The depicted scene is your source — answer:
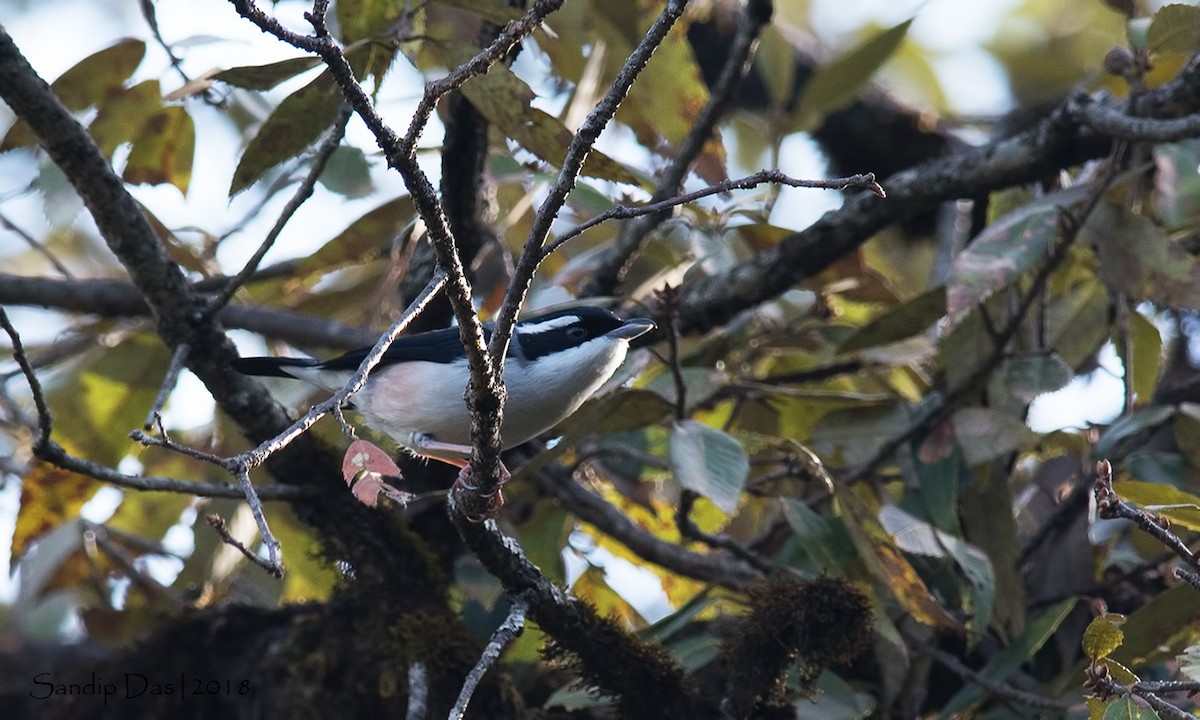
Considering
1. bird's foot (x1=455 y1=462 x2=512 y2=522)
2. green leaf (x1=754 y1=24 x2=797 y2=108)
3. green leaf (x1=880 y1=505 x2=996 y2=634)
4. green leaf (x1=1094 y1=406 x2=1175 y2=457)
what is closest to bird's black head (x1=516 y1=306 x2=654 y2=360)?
bird's foot (x1=455 y1=462 x2=512 y2=522)

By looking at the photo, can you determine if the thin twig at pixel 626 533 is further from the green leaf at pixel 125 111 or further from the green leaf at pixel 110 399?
the green leaf at pixel 125 111

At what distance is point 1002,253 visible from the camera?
171 inches

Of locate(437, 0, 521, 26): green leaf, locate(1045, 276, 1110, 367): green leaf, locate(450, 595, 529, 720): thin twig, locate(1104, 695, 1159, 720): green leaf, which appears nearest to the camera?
locate(1104, 695, 1159, 720): green leaf

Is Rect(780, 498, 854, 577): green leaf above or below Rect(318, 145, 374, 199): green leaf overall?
below

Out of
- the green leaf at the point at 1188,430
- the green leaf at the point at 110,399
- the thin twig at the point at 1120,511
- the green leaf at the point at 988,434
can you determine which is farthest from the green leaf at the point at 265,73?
the green leaf at the point at 1188,430

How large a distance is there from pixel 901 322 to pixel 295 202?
8.37 feet

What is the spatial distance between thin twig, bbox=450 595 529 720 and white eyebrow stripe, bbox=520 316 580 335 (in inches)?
49.6

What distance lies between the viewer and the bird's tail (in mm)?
4347

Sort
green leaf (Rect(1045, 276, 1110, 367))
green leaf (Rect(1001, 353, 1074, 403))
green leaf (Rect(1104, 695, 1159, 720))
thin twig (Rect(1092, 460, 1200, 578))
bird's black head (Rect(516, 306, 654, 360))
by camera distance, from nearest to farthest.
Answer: thin twig (Rect(1092, 460, 1200, 578)) < green leaf (Rect(1104, 695, 1159, 720)) < bird's black head (Rect(516, 306, 654, 360)) < green leaf (Rect(1001, 353, 1074, 403)) < green leaf (Rect(1045, 276, 1110, 367))

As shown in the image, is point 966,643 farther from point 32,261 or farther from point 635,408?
point 32,261

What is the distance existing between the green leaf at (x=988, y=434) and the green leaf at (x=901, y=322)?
459 millimetres

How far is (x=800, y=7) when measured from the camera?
375 inches

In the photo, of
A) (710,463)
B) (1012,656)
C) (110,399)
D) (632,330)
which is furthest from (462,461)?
(1012,656)

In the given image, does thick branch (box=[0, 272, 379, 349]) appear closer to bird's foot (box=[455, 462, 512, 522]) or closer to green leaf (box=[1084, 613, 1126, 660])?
bird's foot (box=[455, 462, 512, 522])
